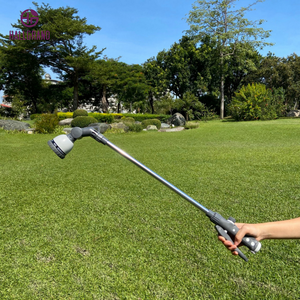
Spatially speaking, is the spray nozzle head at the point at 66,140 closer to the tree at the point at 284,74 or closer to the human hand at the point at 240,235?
the human hand at the point at 240,235

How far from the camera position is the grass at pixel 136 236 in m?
1.85

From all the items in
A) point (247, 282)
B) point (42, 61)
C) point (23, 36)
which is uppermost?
point (23, 36)

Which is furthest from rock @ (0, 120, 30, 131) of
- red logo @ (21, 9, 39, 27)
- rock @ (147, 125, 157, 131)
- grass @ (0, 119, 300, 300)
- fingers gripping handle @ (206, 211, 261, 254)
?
fingers gripping handle @ (206, 211, 261, 254)

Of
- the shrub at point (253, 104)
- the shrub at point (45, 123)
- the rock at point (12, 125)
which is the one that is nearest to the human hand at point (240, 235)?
the shrub at point (45, 123)

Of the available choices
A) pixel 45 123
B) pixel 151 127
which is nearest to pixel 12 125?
pixel 45 123

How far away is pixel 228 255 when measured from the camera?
2238 mm

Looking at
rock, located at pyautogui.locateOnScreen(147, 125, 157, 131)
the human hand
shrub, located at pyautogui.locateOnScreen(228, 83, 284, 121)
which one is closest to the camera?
the human hand

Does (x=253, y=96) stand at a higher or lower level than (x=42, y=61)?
lower

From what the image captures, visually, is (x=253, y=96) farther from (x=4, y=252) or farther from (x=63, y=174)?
(x=4, y=252)

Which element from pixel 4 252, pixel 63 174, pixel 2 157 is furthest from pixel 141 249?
pixel 2 157

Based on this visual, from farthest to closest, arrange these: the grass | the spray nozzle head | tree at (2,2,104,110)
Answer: tree at (2,2,104,110) → the grass → the spray nozzle head

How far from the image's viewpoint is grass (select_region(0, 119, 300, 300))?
1.85m

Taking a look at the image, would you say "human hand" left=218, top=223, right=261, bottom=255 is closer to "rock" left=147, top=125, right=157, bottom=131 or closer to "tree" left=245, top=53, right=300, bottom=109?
"rock" left=147, top=125, right=157, bottom=131

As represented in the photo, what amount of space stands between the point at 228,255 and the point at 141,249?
811mm
